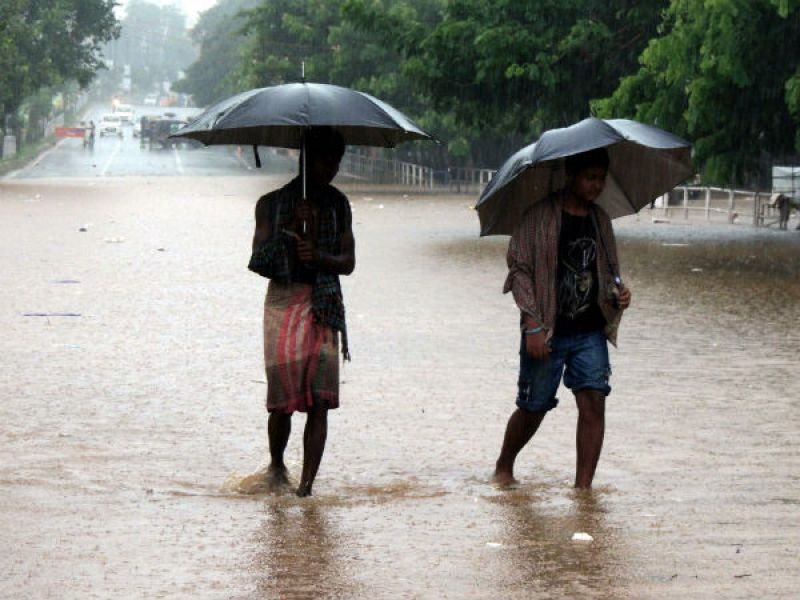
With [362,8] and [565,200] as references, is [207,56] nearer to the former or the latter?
[362,8]

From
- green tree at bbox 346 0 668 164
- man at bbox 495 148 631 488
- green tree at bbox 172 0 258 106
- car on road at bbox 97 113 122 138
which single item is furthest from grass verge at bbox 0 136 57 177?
man at bbox 495 148 631 488

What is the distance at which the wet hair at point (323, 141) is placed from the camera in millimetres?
7402

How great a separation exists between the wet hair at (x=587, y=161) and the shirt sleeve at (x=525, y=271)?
0.28 meters

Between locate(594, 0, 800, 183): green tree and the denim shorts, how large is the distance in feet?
47.4

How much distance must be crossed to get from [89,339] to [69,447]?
478cm

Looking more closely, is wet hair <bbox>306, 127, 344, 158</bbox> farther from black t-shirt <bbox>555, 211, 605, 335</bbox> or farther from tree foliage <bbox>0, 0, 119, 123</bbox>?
tree foliage <bbox>0, 0, 119, 123</bbox>

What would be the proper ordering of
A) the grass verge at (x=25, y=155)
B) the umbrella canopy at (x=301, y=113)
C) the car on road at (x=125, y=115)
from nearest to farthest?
the umbrella canopy at (x=301, y=113) → the grass verge at (x=25, y=155) → the car on road at (x=125, y=115)

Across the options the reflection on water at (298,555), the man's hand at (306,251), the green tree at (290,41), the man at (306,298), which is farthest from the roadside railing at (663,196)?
the reflection on water at (298,555)

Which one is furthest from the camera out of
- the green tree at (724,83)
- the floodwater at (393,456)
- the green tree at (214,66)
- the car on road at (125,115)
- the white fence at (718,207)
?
the car on road at (125,115)

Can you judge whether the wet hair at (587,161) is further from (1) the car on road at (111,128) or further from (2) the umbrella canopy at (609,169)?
(1) the car on road at (111,128)

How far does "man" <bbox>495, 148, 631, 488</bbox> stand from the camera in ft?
23.7

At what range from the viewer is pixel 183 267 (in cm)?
2086

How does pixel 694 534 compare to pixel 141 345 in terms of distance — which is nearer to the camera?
pixel 694 534

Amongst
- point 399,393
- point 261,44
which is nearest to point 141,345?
point 399,393
